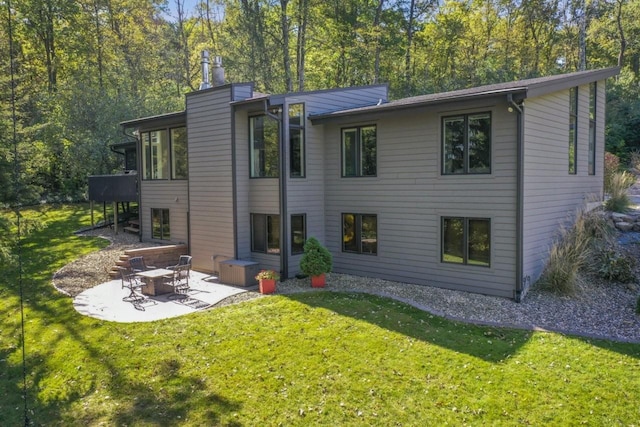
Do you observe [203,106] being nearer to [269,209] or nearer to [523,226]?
[269,209]

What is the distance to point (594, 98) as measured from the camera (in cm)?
1266

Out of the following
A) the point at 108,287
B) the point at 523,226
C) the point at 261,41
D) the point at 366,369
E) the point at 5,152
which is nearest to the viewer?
the point at 366,369

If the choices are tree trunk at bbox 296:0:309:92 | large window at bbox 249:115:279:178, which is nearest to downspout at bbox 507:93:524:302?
large window at bbox 249:115:279:178

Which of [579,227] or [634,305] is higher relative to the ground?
[579,227]

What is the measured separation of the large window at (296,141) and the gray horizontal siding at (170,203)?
453 centimetres

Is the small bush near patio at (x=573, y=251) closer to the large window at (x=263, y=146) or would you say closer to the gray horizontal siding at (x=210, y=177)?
the large window at (x=263, y=146)

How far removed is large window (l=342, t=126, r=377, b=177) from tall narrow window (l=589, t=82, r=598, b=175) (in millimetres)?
6303

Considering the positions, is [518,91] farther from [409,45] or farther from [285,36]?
[409,45]

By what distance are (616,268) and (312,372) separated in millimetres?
7392

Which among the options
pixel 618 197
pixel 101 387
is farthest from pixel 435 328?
pixel 618 197

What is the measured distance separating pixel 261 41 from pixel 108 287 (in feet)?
61.7

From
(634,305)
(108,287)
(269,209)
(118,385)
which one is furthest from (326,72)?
(118,385)

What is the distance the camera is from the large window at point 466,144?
9.73 meters

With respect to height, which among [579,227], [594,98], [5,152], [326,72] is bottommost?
[579,227]
